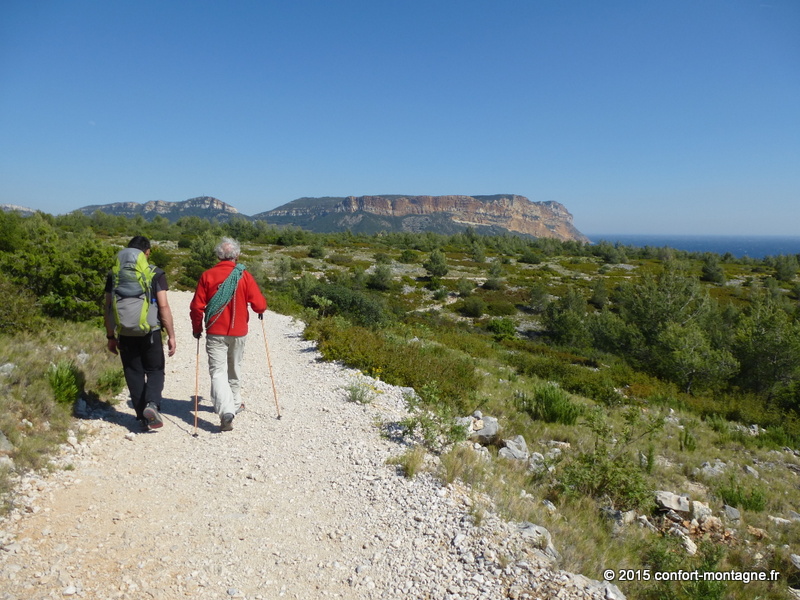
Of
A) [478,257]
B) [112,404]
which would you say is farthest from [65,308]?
[478,257]

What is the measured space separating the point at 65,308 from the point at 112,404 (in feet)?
15.5

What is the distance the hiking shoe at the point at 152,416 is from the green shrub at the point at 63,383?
100 centimetres

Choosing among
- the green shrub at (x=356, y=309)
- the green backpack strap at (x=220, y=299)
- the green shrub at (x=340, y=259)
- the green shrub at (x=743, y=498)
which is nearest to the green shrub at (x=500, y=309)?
the green shrub at (x=340, y=259)

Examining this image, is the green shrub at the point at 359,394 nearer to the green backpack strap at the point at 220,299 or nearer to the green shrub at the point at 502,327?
the green backpack strap at the point at 220,299

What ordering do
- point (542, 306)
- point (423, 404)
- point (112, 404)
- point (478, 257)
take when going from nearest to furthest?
1. point (112, 404)
2. point (423, 404)
3. point (542, 306)
4. point (478, 257)

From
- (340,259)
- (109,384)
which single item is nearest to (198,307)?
(109,384)

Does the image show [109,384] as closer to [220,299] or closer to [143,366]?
[143,366]

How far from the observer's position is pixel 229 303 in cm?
522

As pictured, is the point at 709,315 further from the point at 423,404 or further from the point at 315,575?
the point at 315,575

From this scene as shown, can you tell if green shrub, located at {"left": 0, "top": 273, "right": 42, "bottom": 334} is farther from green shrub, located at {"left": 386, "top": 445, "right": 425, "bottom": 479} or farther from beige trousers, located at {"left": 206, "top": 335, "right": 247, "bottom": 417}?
green shrub, located at {"left": 386, "top": 445, "right": 425, "bottom": 479}

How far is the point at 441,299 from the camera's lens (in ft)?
112

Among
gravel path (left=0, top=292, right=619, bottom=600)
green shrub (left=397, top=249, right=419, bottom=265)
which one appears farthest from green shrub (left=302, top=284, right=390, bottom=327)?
green shrub (left=397, top=249, right=419, bottom=265)

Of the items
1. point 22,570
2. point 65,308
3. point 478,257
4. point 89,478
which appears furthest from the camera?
point 478,257

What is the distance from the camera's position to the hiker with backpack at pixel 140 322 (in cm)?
473
